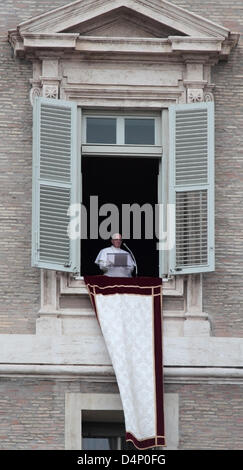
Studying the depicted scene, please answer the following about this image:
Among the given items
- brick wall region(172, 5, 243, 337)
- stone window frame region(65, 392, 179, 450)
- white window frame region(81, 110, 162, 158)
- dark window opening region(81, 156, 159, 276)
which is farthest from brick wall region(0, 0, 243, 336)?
dark window opening region(81, 156, 159, 276)

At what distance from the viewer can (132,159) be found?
128ft

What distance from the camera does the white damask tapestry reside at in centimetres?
3659

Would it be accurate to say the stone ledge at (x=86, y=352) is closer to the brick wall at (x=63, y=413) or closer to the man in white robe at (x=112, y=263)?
the brick wall at (x=63, y=413)

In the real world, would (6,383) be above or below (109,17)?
below

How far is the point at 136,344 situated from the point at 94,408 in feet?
3.21

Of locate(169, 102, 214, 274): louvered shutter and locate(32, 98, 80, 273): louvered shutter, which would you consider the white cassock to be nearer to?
locate(32, 98, 80, 273): louvered shutter

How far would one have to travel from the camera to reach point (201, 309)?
37.6 metres

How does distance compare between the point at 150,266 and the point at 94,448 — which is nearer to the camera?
the point at 94,448

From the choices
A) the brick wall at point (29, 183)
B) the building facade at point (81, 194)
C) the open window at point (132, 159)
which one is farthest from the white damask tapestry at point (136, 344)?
the brick wall at point (29, 183)

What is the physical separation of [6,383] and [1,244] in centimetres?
190

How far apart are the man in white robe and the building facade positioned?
1.29 ft

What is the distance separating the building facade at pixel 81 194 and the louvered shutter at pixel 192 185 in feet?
0.09

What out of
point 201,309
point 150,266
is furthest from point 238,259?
point 150,266
